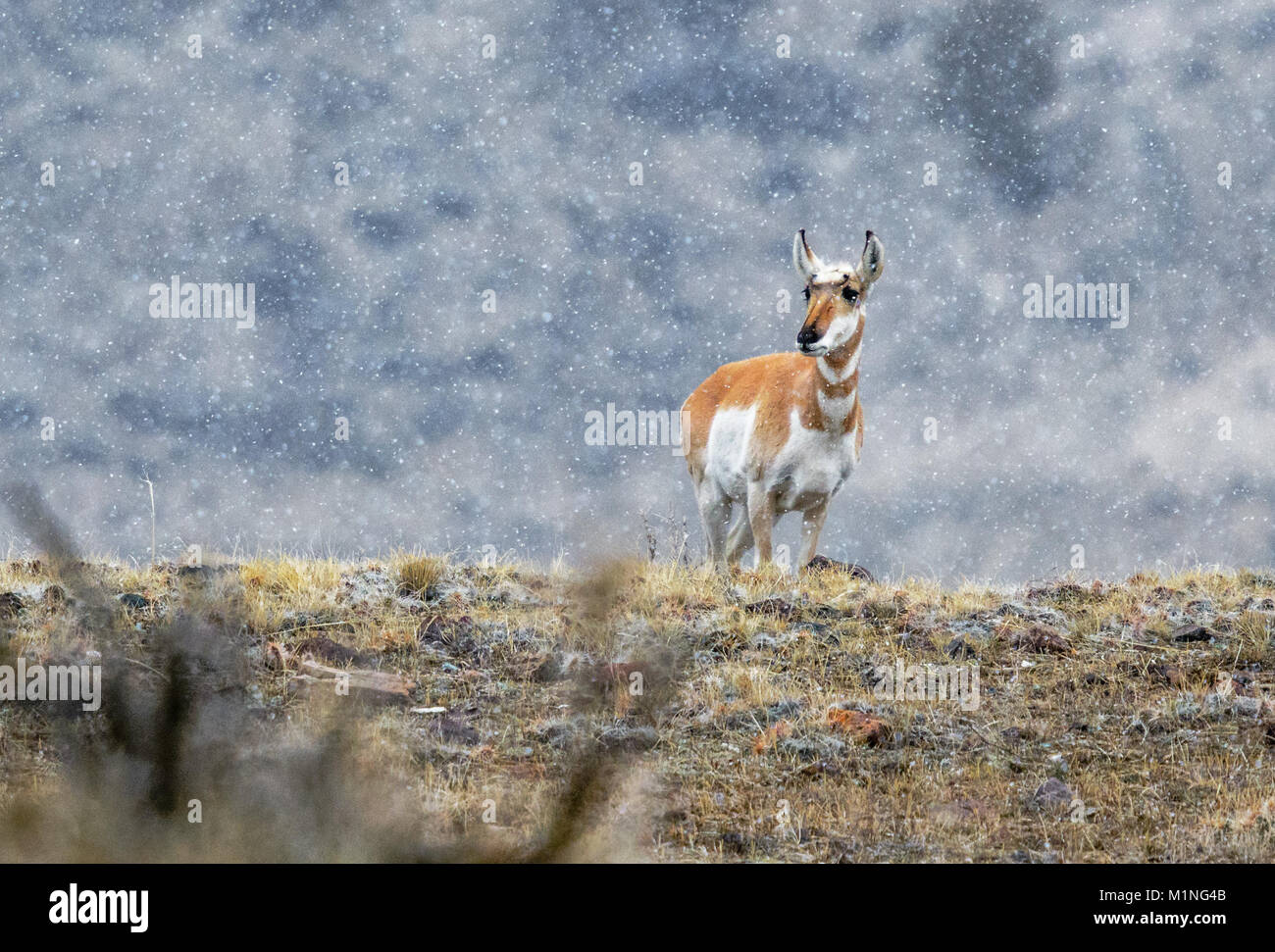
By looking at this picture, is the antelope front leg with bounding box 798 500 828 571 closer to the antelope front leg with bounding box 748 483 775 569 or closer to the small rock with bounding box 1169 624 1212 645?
the antelope front leg with bounding box 748 483 775 569

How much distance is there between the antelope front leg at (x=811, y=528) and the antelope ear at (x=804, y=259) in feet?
8.12

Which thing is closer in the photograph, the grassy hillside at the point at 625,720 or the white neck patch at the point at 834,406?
the grassy hillside at the point at 625,720

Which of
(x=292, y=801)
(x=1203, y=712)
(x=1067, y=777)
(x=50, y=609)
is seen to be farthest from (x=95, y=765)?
(x=1203, y=712)

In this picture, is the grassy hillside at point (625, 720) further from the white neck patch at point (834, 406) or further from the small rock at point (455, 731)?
the white neck patch at point (834, 406)

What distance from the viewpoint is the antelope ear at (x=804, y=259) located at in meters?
11.0

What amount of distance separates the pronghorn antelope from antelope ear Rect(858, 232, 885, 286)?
0.01 metres

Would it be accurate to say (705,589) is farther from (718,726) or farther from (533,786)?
(533,786)

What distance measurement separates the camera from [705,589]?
9492mm

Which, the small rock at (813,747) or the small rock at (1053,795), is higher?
the small rock at (813,747)

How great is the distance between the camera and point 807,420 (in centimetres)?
1124

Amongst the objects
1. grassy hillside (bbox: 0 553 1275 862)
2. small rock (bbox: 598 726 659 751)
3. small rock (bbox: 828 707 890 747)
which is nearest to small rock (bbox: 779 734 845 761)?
grassy hillside (bbox: 0 553 1275 862)

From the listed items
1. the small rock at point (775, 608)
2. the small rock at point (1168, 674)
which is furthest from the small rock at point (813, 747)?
the small rock at point (1168, 674)

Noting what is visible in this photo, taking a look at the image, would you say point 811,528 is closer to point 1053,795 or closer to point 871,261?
point 871,261
